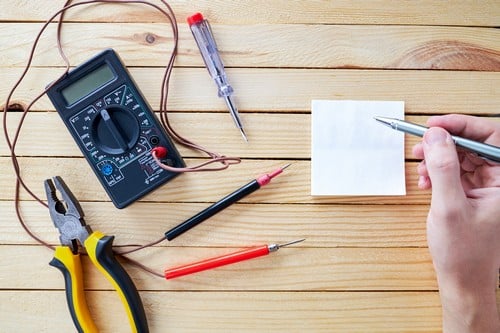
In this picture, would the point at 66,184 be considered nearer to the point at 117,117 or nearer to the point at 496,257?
the point at 117,117

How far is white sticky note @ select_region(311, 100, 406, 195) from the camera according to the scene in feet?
2.92

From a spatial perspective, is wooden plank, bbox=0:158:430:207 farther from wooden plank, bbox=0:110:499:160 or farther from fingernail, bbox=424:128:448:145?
fingernail, bbox=424:128:448:145

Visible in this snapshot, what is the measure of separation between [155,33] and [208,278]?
0.41 m

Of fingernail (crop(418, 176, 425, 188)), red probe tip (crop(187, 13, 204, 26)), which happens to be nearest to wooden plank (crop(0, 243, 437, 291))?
fingernail (crop(418, 176, 425, 188))

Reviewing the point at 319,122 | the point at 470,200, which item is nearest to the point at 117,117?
the point at 319,122

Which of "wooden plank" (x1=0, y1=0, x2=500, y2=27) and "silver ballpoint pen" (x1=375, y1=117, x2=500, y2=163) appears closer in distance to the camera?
"silver ballpoint pen" (x1=375, y1=117, x2=500, y2=163)

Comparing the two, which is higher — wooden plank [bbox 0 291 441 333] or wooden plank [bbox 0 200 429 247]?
wooden plank [bbox 0 200 429 247]

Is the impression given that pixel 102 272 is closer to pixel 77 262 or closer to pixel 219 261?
pixel 77 262

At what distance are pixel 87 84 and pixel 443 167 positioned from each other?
0.54 m

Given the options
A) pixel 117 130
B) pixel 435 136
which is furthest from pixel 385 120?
pixel 117 130

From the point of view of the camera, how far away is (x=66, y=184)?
35.1 inches

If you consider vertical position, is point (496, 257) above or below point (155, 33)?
below

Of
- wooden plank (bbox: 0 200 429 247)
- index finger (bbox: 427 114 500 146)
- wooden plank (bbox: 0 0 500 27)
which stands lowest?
wooden plank (bbox: 0 200 429 247)

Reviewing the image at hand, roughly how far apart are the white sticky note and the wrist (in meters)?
0.17
